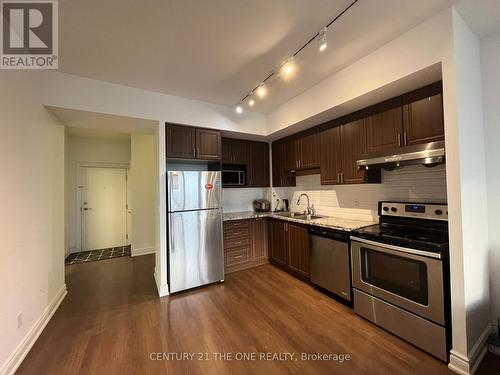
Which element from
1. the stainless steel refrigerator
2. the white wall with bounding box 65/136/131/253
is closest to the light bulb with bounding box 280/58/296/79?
the stainless steel refrigerator

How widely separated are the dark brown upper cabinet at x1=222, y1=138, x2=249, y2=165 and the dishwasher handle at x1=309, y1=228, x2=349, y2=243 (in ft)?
6.25

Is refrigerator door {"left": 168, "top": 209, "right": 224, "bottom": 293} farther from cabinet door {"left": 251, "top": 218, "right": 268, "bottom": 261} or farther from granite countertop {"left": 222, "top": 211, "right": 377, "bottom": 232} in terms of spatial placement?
cabinet door {"left": 251, "top": 218, "right": 268, "bottom": 261}

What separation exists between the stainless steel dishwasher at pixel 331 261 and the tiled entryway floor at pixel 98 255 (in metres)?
4.10

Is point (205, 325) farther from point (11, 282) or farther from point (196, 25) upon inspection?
point (196, 25)

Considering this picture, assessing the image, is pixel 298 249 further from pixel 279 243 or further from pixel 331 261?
pixel 331 261

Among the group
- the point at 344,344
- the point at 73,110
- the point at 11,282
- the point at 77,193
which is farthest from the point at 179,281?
the point at 77,193

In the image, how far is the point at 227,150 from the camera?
12.5 ft

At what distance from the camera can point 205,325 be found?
212cm

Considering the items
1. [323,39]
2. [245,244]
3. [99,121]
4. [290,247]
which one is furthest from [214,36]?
[245,244]

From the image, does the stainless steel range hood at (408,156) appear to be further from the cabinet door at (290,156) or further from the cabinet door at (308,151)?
the cabinet door at (290,156)

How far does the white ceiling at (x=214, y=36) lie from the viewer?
154 cm

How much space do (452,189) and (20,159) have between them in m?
3.61

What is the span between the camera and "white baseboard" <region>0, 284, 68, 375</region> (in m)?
1.57

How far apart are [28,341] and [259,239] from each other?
292 cm
